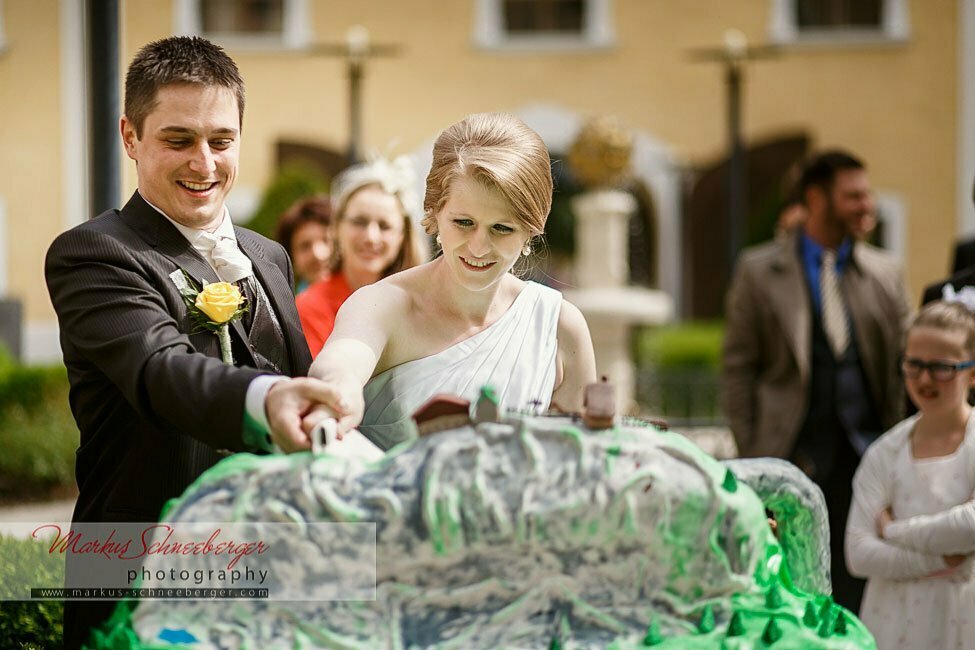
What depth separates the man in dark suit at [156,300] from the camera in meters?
2.51

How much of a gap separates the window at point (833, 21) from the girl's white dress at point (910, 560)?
671 inches

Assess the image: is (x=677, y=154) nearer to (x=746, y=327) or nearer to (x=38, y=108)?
(x=38, y=108)

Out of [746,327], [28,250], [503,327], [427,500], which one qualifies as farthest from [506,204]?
[28,250]

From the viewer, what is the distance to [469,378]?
2.76m

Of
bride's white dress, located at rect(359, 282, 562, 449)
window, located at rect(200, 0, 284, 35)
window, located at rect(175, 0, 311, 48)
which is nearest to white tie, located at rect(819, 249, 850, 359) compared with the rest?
bride's white dress, located at rect(359, 282, 562, 449)

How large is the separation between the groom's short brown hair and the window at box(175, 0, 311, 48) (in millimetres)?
→ 17906

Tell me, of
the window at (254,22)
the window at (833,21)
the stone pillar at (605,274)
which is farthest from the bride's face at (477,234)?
the window at (833,21)

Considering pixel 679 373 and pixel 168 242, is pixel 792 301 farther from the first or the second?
pixel 679 373

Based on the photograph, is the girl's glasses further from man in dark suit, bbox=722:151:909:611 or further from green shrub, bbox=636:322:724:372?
green shrub, bbox=636:322:724:372

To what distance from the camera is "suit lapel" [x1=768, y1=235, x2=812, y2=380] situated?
5770mm

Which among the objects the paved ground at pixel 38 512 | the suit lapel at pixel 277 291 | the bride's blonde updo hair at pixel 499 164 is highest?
the bride's blonde updo hair at pixel 499 164

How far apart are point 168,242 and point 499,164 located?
75cm

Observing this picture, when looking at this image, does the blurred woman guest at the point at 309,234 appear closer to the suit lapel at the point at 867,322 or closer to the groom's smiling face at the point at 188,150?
the suit lapel at the point at 867,322

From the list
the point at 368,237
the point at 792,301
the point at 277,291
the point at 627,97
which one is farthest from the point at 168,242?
the point at 627,97
